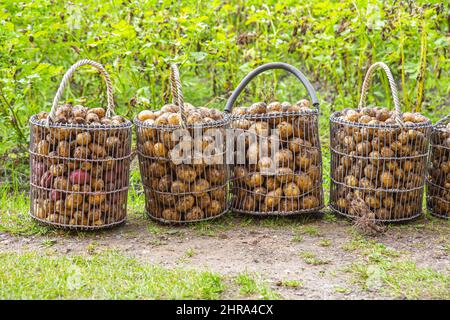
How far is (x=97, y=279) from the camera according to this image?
351 cm

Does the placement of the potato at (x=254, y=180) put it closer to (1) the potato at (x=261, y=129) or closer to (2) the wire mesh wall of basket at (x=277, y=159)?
(2) the wire mesh wall of basket at (x=277, y=159)

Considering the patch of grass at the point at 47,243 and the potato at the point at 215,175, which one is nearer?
the patch of grass at the point at 47,243

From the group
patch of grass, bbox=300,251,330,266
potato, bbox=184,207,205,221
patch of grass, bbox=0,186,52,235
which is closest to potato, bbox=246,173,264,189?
potato, bbox=184,207,205,221

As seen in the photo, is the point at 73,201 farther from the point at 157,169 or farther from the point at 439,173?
the point at 439,173

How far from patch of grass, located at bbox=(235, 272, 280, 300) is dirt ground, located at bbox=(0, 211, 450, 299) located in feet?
0.19

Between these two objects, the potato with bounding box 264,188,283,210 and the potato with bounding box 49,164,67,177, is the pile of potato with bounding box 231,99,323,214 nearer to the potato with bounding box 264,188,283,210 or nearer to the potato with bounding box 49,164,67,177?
the potato with bounding box 264,188,283,210

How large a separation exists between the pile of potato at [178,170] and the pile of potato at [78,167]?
0.15 meters

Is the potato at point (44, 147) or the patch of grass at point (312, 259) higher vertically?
the potato at point (44, 147)

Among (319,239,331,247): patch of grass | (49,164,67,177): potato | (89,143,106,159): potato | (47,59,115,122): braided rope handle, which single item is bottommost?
(319,239,331,247): patch of grass

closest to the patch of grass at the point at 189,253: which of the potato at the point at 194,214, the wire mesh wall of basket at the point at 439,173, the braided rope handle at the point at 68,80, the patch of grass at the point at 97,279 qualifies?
the patch of grass at the point at 97,279

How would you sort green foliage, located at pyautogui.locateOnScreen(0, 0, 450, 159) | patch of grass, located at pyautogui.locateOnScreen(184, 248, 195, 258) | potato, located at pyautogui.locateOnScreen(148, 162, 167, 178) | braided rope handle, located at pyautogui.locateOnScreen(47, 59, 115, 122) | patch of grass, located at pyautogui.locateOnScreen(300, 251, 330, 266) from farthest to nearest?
green foliage, located at pyautogui.locateOnScreen(0, 0, 450, 159) → potato, located at pyautogui.locateOnScreen(148, 162, 167, 178) → braided rope handle, located at pyautogui.locateOnScreen(47, 59, 115, 122) → patch of grass, located at pyautogui.locateOnScreen(184, 248, 195, 258) → patch of grass, located at pyautogui.locateOnScreen(300, 251, 330, 266)

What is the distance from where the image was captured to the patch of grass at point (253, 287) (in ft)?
10.9

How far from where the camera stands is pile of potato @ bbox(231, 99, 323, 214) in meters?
4.40
